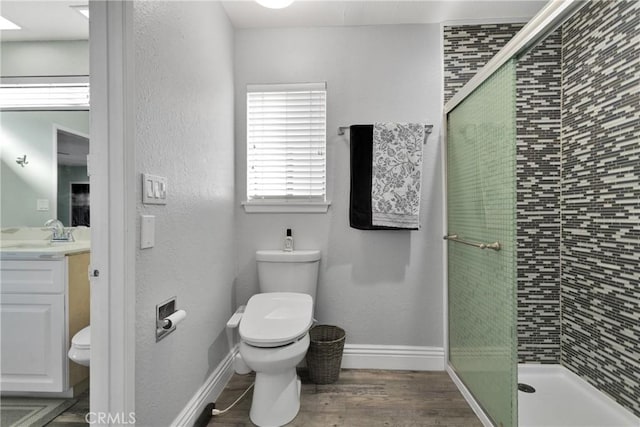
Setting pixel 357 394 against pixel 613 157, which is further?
pixel 357 394

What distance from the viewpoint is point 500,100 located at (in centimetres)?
136

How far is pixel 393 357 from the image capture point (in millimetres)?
2082

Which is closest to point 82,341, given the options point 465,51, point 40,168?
point 40,168

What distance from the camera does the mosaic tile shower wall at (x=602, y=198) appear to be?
4.96 feet

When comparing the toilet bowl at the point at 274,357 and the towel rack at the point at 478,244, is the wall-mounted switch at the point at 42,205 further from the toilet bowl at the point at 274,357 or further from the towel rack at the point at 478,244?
the towel rack at the point at 478,244

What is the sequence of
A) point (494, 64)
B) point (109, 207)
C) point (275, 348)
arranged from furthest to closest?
point (275, 348) → point (494, 64) → point (109, 207)

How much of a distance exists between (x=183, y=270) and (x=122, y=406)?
546 millimetres

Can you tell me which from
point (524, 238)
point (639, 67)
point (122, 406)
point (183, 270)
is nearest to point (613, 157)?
point (639, 67)

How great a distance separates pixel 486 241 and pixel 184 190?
147 centimetres

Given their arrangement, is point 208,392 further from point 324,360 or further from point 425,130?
point 425,130

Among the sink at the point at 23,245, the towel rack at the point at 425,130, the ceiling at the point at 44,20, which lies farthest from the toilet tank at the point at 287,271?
the ceiling at the point at 44,20

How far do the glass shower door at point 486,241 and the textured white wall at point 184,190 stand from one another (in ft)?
4.70

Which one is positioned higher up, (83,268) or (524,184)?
(524,184)

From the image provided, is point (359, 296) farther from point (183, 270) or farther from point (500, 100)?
point (500, 100)
